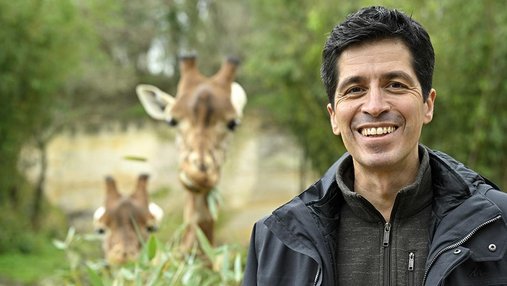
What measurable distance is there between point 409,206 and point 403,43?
0.41 metres

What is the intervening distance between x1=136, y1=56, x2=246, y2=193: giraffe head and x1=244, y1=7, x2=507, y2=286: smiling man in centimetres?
239

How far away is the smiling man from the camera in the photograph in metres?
1.93

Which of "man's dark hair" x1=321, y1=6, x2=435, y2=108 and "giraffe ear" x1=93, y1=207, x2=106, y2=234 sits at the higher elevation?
"man's dark hair" x1=321, y1=6, x2=435, y2=108

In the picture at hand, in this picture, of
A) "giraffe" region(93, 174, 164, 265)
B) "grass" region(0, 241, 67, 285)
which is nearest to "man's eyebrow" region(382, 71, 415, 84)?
"giraffe" region(93, 174, 164, 265)

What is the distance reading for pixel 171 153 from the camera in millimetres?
16781

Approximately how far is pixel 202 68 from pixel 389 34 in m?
16.8

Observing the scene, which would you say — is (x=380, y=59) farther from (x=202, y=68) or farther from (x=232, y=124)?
(x=202, y=68)

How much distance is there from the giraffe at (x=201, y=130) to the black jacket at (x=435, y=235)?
2.30m

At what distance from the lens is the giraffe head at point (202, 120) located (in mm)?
4457

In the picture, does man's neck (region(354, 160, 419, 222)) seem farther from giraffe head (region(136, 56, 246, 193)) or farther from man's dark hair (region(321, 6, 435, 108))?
giraffe head (region(136, 56, 246, 193))

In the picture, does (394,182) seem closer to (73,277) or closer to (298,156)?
(73,277)

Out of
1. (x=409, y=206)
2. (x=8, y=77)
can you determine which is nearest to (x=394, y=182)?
(x=409, y=206)

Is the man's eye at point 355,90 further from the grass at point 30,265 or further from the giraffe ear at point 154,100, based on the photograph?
the grass at point 30,265

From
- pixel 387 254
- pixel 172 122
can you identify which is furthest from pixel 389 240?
pixel 172 122
